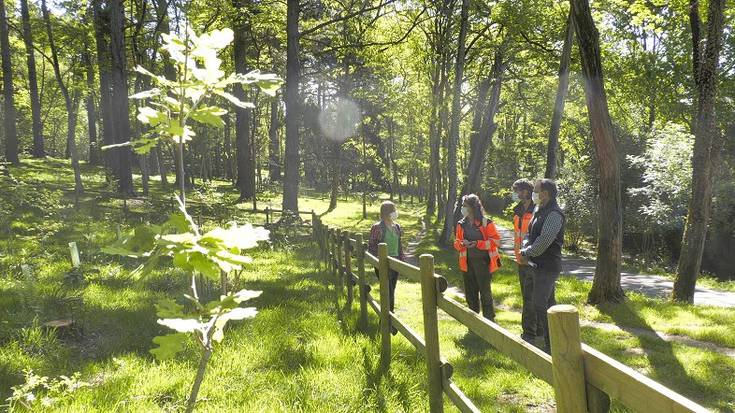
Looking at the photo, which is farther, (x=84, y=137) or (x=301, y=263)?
(x=84, y=137)

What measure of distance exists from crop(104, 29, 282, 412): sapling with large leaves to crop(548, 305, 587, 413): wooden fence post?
3.31 feet

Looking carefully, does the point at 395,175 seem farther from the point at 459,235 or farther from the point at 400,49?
the point at 459,235

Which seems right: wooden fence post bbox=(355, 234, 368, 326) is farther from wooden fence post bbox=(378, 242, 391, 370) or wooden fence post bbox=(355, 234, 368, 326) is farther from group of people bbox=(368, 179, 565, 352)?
wooden fence post bbox=(378, 242, 391, 370)

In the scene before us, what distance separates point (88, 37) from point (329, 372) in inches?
610

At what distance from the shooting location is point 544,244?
544cm

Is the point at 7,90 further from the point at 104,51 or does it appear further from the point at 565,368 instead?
the point at 565,368

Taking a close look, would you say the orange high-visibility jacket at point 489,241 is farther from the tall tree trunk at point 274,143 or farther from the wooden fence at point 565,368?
the tall tree trunk at point 274,143

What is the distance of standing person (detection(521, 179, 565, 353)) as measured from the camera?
543cm

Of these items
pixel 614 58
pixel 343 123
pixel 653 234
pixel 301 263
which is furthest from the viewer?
pixel 343 123

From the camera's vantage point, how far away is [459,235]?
267 inches

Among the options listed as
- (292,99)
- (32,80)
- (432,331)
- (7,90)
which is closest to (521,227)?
(432,331)

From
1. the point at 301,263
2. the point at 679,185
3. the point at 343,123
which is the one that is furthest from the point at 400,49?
the point at 301,263

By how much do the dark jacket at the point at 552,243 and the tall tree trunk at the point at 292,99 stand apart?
11323 mm

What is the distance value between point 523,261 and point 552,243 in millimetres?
588
